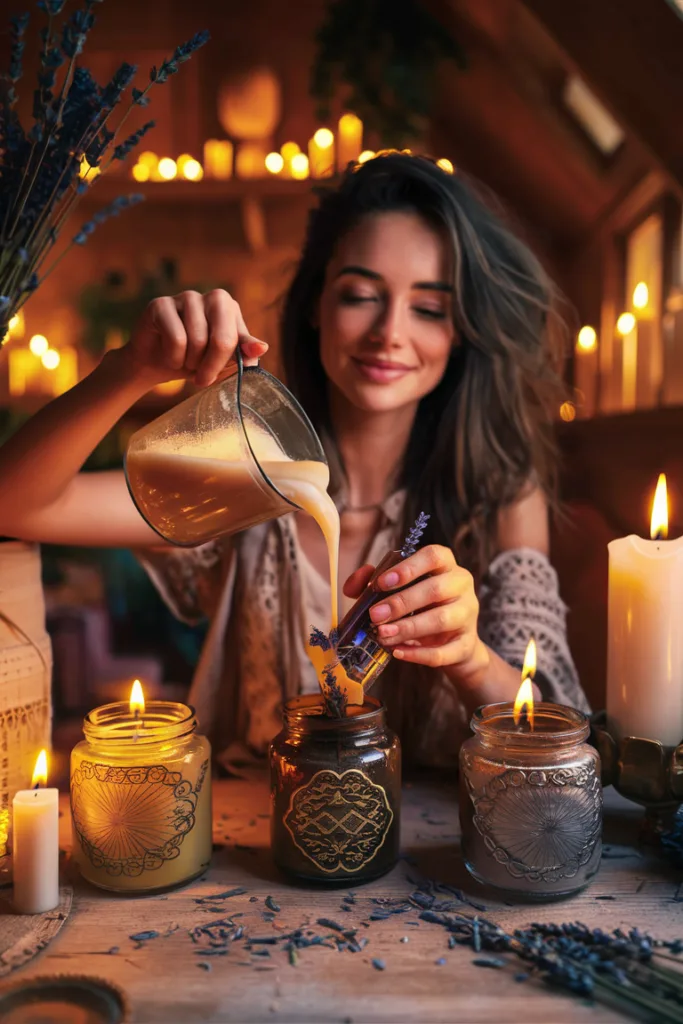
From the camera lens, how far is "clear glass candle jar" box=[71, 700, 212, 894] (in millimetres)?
823

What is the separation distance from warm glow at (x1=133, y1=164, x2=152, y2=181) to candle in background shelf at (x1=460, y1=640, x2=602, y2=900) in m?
2.80

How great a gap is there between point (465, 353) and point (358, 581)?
61 cm

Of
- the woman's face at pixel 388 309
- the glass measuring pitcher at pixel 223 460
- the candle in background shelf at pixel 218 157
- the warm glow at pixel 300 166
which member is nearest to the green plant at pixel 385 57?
the warm glow at pixel 300 166

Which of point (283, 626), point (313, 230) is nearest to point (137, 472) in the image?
point (283, 626)

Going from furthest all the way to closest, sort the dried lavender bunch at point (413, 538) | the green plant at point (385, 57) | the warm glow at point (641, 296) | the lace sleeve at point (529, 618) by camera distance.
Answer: the green plant at point (385, 57) → the warm glow at point (641, 296) → the lace sleeve at point (529, 618) → the dried lavender bunch at point (413, 538)

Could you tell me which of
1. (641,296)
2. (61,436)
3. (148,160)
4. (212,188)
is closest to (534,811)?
(61,436)

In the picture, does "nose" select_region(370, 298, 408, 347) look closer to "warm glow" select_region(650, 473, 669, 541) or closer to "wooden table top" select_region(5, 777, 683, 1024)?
"warm glow" select_region(650, 473, 669, 541)

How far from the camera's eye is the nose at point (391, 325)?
4.37ft

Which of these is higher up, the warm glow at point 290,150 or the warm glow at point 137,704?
the warm glow at point 290,150

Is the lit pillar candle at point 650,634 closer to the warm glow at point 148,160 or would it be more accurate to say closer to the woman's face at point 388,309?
the woman's face at point 388,309

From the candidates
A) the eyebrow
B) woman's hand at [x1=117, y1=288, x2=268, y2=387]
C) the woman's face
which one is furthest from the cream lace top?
woman's hand at [x1=117, y1=288, x2=268, y2=387]

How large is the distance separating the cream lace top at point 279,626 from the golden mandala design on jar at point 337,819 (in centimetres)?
48

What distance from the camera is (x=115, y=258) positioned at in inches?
144

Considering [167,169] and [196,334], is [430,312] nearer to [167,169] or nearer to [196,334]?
[196,334]
